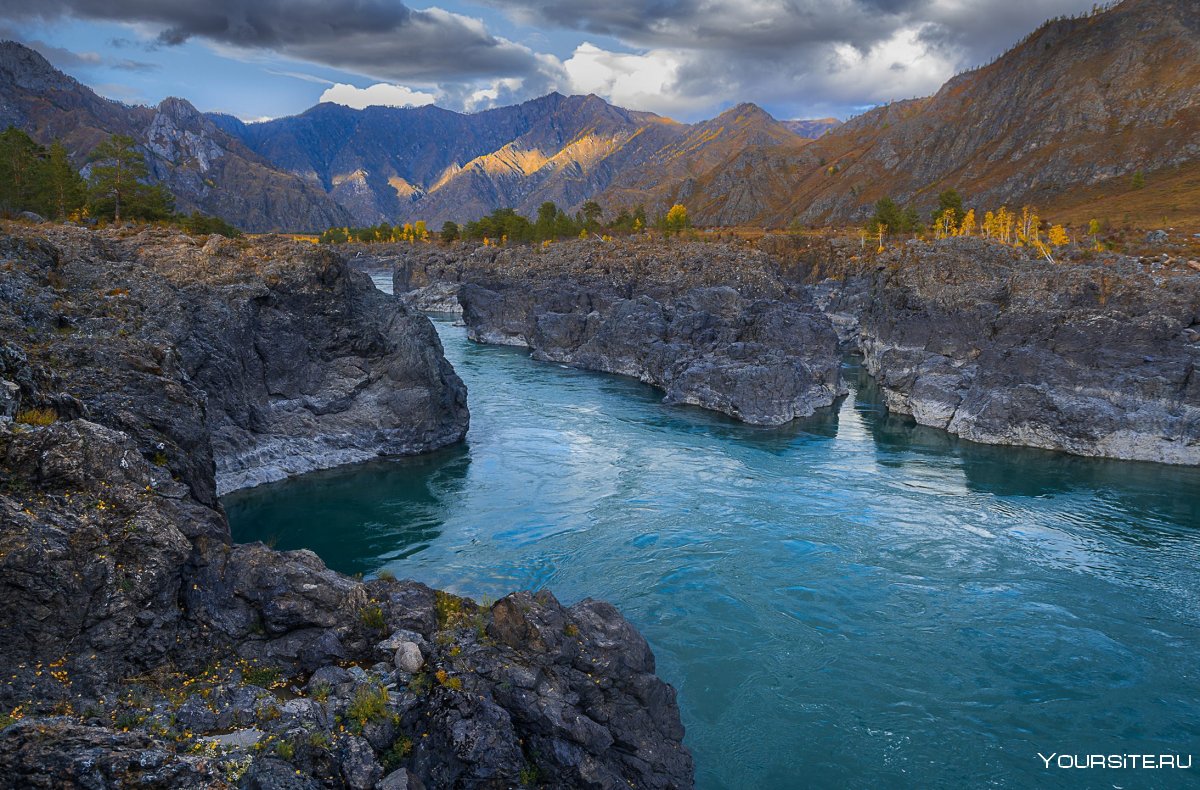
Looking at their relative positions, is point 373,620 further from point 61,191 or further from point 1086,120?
point 1086,120

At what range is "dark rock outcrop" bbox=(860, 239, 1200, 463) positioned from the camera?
4259 cm

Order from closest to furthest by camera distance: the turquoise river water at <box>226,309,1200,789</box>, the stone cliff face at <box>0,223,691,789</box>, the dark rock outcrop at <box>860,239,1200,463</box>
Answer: the stone cliff face at <box>0,223,691,789</box>
the turquoise river water at <box>226,309,1200,789</box>
the dark rock outcrop at <box>860,239,1200,463</box>

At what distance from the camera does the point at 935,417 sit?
5091cm

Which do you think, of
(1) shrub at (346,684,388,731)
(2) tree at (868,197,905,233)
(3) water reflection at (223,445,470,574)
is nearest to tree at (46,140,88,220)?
(3) water reflection at (223,445,470,574)

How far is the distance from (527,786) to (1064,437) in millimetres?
43406

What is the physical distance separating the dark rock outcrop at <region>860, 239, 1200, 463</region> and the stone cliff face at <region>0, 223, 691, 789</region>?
1543 inches

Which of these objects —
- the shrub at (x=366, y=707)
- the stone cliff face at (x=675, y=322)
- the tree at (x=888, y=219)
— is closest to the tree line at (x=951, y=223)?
the tree at (x=888, y=219)

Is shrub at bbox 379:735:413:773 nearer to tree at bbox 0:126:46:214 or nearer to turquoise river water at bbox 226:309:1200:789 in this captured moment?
turquoise river water at bbox 226:309:1200:789

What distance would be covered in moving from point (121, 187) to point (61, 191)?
15.7ft

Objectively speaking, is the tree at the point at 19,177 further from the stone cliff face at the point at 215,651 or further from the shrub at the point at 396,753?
the shrub at the point at 396,753

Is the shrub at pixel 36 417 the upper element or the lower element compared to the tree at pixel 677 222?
lower

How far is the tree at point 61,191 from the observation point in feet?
187

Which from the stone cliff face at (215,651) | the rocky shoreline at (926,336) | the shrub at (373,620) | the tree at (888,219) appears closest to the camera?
the stone cliff face at (215,651)

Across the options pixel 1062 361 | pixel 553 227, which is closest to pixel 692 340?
pixel 1062 361
